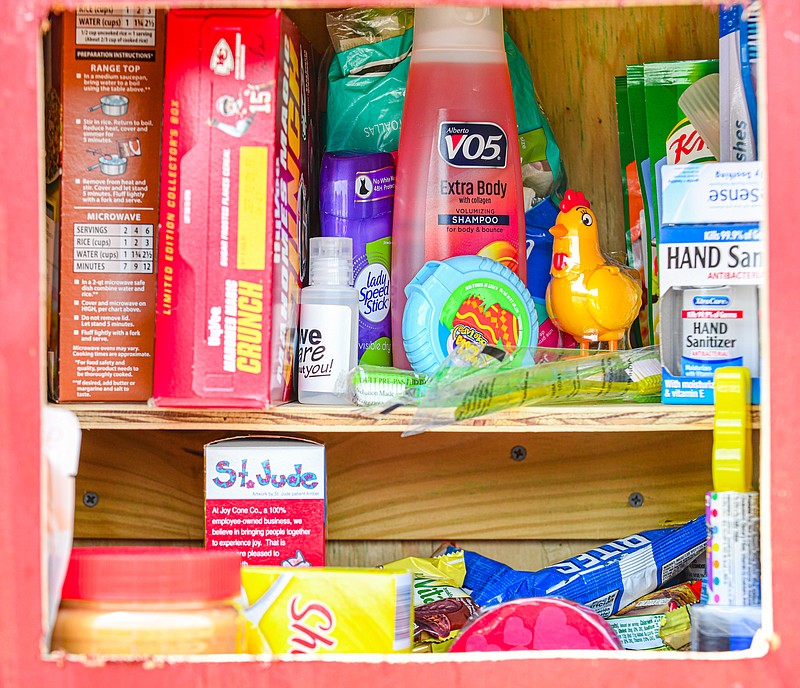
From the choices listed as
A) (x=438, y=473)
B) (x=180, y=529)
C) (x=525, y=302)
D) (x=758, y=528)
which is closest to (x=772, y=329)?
(x=758, y=528)

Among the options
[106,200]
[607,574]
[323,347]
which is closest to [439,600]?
[607,574]

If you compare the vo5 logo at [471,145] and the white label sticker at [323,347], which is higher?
the vo5 logo at [471,145]

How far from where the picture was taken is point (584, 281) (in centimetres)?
95

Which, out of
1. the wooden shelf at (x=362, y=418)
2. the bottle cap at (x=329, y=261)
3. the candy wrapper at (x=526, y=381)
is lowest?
the wooden shelf at (x=362, y=418)

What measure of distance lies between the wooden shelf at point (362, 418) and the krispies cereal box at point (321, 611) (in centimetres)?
13

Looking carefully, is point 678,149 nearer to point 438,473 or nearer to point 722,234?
point 722,234

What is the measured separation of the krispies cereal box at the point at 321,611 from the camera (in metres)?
0.75

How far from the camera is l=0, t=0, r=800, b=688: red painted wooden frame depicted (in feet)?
2.01

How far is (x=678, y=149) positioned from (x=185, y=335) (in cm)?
57

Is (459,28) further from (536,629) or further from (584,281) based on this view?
(536,629)

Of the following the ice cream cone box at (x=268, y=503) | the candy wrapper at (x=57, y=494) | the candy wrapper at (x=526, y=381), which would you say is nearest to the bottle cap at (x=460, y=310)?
the candy wrapper at (x=526, y=381)

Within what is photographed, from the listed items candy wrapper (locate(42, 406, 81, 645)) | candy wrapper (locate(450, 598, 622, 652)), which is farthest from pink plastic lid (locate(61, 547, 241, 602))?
candy wrapper (locate(450, 598, 622, 652))

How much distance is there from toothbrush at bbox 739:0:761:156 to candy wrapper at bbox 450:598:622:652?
1.48ft

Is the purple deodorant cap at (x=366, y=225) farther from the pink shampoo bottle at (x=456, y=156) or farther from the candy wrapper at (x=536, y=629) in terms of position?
the candy wrapper at (x=536, y=629)
